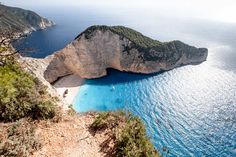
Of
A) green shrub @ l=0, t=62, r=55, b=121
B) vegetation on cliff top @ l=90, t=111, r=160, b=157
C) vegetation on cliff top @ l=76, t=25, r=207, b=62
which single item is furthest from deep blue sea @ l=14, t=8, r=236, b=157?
vegetation on cliff top @ l=90, t=111, r=160, b=157

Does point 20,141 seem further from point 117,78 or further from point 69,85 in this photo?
point 117,78

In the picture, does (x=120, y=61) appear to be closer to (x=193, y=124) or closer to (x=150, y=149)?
(x=193, y=124)

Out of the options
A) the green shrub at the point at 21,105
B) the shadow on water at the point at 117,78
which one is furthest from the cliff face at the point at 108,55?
the green shrub at the point at 21,105

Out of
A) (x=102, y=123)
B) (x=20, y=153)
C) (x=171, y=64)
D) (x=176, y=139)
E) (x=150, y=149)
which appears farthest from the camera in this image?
(x=171, y=64)

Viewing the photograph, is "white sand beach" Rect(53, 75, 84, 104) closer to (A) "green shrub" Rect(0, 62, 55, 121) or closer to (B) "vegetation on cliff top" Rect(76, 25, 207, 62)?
(B) "vegetation on cliff top" Rect(76, 25, 207, 62)

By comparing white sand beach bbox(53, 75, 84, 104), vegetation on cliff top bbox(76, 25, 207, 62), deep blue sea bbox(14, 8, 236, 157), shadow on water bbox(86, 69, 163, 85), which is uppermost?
vegetation on cliff top bbox(76, 25, 207, 62)

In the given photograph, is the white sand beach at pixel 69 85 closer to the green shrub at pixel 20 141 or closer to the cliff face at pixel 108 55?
the cliff face at pixel 108 55

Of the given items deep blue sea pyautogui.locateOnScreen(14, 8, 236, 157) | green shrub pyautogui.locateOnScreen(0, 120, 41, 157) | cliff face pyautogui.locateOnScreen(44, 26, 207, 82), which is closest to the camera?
green shrub pyautogui.locateOnScreen(0, 120, 41, 157)

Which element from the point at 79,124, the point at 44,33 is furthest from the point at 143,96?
the point at 44,33

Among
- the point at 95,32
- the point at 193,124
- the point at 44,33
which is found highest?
the point at 95,32
